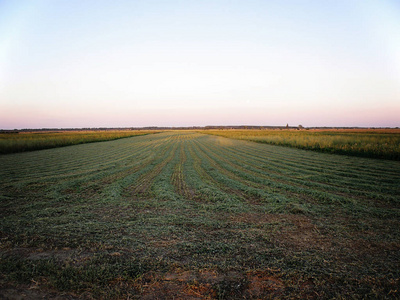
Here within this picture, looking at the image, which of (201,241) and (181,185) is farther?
(181,185)

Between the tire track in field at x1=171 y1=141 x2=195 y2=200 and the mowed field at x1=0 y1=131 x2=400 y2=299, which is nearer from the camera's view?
the mowed field at x1=0 y1=131 x2=400 y2=299

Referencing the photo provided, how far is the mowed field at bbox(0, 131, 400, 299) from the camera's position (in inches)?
100

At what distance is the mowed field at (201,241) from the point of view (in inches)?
100

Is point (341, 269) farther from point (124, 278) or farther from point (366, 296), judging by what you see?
point (124, 278)

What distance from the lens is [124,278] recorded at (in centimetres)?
268

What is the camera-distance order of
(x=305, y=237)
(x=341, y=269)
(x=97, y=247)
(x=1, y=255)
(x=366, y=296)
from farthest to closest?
(x=305, y=237)
(x=97, y=247)
(x=1, y=255)
(x=341, y=269)
(x=366, y=296)

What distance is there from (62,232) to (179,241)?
95.6 inches

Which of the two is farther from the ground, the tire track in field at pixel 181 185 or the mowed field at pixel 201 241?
the tire track in field at pixel 181 185

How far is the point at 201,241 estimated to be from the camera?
12.0 feet

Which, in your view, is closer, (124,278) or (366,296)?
(366,296)

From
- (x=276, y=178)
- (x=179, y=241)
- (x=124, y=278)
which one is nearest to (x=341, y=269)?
(x=179, y=241)

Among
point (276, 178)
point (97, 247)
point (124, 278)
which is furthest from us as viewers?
point (276, 178)

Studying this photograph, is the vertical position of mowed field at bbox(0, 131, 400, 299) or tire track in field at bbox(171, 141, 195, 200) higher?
tire track in field at bbox(171, 141, 195, 200)

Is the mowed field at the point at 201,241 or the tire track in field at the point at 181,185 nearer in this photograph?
the mowed field at the point at 201,241
